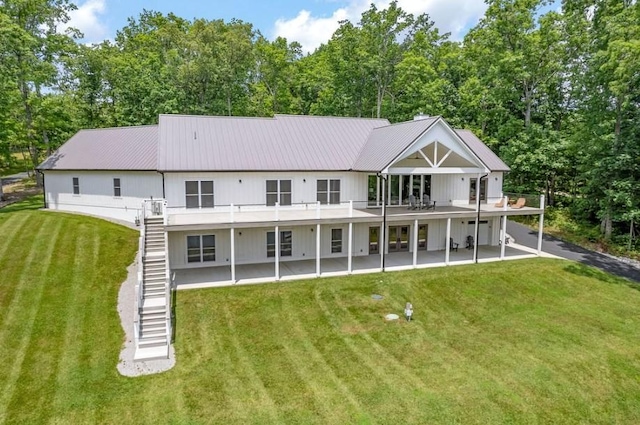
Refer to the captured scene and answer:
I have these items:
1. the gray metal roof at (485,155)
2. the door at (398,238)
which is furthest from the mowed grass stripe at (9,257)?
the gray metal roof at (485,155)

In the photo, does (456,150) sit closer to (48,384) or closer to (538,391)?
(538,391)

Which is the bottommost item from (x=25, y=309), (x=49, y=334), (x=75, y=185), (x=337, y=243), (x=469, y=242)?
(x=49, y=334)

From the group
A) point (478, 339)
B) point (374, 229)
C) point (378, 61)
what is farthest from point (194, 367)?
point (378, 61)

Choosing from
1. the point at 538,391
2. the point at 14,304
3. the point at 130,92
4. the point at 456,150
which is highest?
the point at 130,92

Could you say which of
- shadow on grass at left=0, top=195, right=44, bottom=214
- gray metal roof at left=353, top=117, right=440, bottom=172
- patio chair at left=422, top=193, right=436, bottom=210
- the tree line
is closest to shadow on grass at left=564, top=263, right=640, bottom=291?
the tree line

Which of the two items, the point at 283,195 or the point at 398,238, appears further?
the point at 398,238

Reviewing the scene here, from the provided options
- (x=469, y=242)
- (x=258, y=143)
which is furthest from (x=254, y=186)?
(x=469, y=242)

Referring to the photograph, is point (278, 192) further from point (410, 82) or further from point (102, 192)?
point (410, 82)
